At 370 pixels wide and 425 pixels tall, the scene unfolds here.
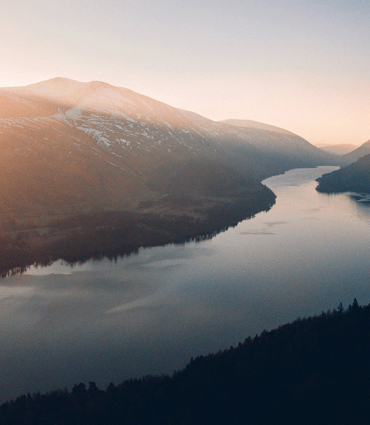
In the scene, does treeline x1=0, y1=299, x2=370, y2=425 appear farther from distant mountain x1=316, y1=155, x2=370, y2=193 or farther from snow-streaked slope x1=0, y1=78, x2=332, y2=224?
distant mountain x1=316, y1=155, x2=370, y2=193

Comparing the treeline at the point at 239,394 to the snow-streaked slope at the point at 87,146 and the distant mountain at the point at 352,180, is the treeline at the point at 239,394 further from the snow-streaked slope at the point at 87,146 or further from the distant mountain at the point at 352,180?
the distant mountain at the point at 352,180

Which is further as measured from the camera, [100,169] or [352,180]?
[352,180]

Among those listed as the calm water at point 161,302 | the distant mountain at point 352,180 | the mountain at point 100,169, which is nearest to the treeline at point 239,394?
the calm water at point 161,302

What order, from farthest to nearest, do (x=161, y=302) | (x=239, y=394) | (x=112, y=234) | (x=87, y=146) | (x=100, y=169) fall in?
(x=87, y=146) < (x=100, y=169) < (x=112, y=234) < (x=161, y=302) < (x=239, y=394)

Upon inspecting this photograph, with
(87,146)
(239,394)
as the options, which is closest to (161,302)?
(239,394)

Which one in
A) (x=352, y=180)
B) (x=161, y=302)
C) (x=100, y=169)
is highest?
(x=100, y=169)

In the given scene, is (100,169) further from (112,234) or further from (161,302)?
(161,302)

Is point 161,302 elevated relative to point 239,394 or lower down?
elevated
